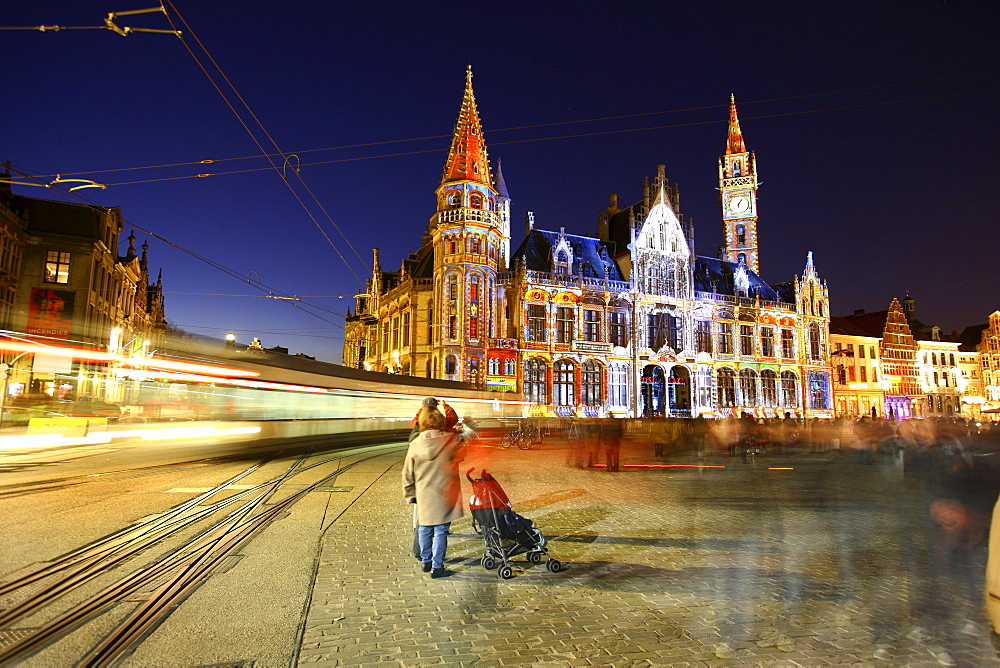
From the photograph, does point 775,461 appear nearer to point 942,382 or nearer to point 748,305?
point 748,305

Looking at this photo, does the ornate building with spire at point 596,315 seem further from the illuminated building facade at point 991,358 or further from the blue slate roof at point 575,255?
the illuminated building facade at point 991,358

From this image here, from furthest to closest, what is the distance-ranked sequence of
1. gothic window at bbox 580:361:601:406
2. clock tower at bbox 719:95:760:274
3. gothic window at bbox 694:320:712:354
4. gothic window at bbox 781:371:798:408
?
clock tower at bbox 719:95:760:274, gothic window at bbox 781:371:798:408, gothic window at bbox 694:320:712:354, gothic window at bbox 580:361:601:406

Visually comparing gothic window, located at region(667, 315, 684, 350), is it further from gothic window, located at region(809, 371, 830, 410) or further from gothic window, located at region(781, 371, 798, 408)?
gothic window, located at region(809, 371, 830, 410)

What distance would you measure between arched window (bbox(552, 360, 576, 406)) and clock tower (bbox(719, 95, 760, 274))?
26.8 meters

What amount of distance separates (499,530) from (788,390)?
5839cm

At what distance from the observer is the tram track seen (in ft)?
14.3

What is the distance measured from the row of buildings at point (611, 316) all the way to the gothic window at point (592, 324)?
125mm

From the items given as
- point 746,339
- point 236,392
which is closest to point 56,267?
point 236,392

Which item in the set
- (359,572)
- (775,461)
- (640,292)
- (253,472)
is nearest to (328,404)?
(253,472)

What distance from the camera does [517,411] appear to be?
4462 cm

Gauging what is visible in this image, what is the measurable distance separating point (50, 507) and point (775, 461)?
20061 millimetres

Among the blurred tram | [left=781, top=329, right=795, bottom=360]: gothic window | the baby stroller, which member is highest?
[left=781, top=329, right=795, bottom=360]: gothic window

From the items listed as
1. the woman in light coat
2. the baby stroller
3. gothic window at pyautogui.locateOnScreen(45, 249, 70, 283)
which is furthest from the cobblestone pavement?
gothic window at pyautogui.locateOnScreen(45, 249, 70, 283)

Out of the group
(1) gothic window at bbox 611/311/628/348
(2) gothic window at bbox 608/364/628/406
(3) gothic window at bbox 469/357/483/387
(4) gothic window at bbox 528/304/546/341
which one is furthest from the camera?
(1) gothic window at bbox 611/311/628/348
